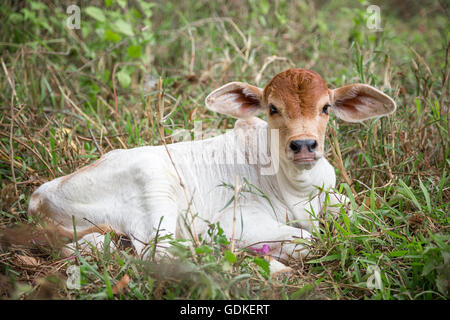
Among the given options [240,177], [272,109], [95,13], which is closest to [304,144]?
[272,109]

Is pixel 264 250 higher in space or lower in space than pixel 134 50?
lower

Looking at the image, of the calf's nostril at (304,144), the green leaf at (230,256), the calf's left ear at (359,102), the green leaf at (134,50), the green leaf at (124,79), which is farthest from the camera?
the green leaf at (124,79)

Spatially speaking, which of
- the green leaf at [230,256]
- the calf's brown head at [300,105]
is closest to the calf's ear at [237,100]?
the calf's brown head at [300,105]

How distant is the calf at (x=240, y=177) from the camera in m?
2.79

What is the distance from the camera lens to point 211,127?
165 inches

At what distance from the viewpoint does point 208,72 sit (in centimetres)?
482

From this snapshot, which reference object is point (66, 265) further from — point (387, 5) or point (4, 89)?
point (387, 5)

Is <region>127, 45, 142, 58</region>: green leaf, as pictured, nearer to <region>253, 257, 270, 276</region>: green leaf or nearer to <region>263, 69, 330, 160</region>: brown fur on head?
<region>263, 69, 330, 160</region>: brown fur on head

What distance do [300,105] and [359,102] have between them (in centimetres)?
56

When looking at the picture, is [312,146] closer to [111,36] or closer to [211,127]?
[211,127]

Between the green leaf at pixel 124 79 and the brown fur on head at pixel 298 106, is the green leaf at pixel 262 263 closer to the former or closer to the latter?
the brown fur on head at pixel 298 106

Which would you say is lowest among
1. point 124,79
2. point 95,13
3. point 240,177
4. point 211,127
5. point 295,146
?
point 240,177

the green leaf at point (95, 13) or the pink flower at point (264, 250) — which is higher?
the green leaf at point (95, 13)
